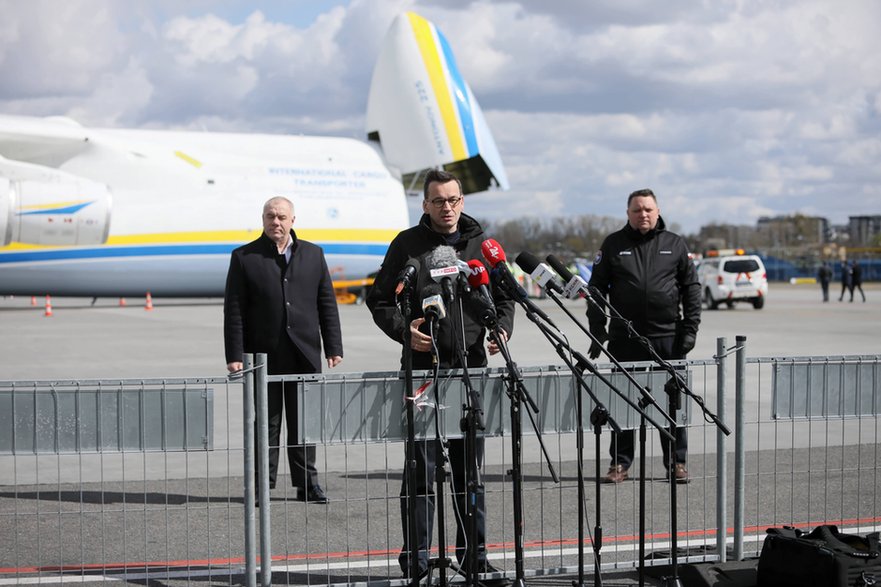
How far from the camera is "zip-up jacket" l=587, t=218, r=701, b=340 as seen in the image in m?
6.53

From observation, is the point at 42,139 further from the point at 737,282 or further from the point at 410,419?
the point at 410,419

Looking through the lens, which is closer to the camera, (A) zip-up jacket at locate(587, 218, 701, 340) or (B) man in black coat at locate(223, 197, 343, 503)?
(B) man in black coat at locate(223, 197, 343, 503)

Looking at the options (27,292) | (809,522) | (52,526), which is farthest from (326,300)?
(27,292)

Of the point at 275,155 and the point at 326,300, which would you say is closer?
the point at 326,300

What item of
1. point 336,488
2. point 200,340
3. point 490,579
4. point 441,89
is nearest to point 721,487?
point 490,579

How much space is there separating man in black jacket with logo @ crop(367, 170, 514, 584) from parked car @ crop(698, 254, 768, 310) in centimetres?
2496

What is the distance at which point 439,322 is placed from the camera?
4453mm

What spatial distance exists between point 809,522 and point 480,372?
2.26 m

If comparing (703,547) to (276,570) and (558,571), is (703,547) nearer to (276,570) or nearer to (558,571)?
(558,571)

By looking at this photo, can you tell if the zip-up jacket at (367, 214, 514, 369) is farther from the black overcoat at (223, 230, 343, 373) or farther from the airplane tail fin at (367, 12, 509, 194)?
the airplane tail fin at (367, 12, 509, 194)

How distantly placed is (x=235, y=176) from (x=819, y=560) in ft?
73.7

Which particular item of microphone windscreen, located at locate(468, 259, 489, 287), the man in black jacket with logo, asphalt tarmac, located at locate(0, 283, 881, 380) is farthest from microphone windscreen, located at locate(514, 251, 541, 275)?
asphalt tarmac, located at locate(0, 283, 881, 380)

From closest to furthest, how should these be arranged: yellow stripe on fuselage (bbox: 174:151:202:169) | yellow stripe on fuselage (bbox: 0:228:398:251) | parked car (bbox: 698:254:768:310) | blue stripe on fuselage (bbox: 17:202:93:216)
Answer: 1. blue stripe on fuselage (bbox: 17:202:93:216)
2. yellow stripe on fuselage (bbox: 0:228:398:251)
3. yellow stripe on fuselage (bbox: 174:151:202:169)
4. parked car (bbox: 698:254:768:310)

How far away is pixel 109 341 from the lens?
671 inches
